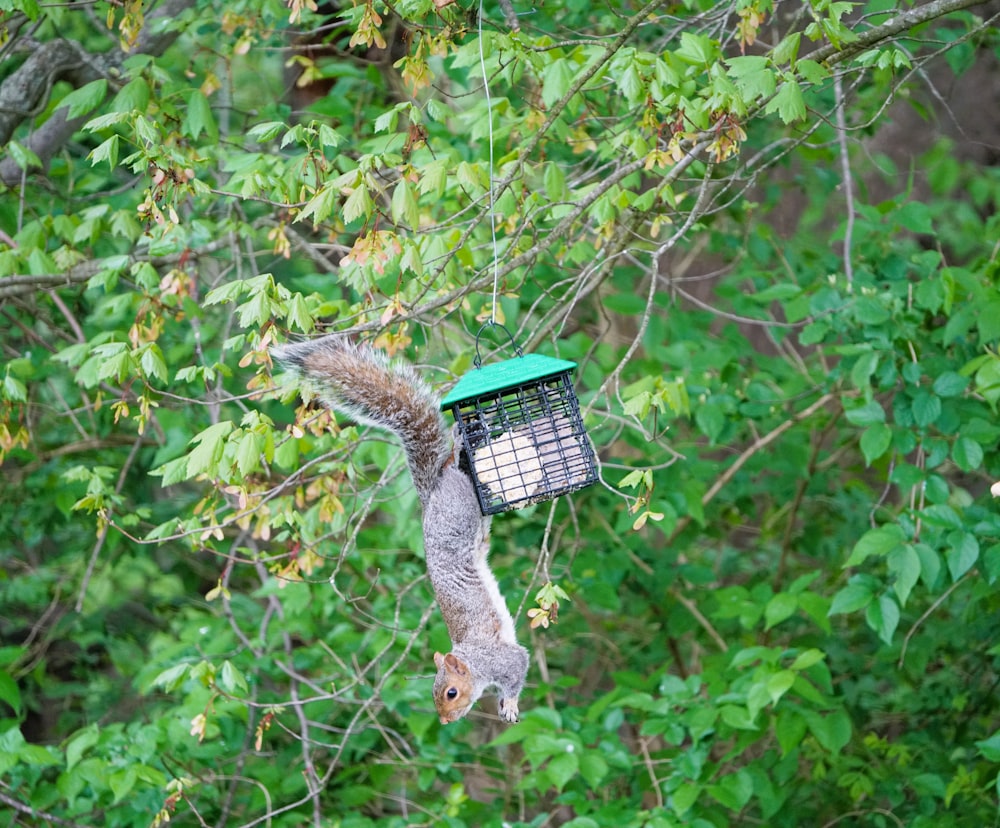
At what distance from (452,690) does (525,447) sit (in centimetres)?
68

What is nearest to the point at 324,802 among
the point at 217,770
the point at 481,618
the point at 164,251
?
the point at 217,770

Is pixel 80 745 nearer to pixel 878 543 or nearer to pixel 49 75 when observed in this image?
pixel 49 75

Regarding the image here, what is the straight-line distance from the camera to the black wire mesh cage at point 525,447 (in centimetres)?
211

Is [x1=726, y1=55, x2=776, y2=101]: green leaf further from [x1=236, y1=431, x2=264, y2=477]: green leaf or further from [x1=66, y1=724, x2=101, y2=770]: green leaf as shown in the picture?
[x1=66, y1=724, x2=101, y2=770]: green leaf

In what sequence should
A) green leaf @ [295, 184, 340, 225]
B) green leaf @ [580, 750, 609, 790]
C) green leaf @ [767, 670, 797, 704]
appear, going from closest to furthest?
green leaf @ [295, 184, 340, 225] → green leaf @ [767, 670, 797, 704] → green leaf @ [580, 750, 609, 790]

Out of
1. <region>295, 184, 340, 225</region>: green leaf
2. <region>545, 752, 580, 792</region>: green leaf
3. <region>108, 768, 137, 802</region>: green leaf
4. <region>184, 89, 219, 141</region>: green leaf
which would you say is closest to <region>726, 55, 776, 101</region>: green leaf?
<region>295, 184, 340, 225</region>: green leaf

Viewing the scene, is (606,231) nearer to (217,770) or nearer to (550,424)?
(550,424)

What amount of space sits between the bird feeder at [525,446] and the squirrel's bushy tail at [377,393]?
101mm

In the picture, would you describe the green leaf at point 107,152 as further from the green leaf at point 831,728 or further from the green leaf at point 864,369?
the green leaf at point 831,728

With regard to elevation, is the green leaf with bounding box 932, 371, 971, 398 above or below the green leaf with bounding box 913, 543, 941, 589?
above

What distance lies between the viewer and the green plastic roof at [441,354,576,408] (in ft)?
6.08

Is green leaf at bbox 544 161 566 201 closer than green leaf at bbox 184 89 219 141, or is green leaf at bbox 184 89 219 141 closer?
green leaf at bbox 544 161 566 201

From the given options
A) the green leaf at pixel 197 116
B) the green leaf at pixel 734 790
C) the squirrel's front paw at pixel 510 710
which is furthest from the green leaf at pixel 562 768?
the green leaf at pixel 197 116

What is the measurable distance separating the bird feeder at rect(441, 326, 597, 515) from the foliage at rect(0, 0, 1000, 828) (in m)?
0.08
